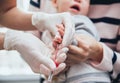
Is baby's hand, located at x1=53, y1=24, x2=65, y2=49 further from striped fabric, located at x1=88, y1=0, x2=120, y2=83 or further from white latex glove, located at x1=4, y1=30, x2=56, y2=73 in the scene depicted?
striped fabric, located at x1=88, y1=0, x2=120, y2=83

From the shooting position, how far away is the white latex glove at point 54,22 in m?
0.78

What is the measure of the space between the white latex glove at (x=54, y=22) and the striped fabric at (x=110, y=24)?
7.0 inches

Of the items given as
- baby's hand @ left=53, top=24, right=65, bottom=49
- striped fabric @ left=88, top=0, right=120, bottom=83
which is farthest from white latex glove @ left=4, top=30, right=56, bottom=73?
striped fabric @ left=88, top=0, right=120, bottom=83

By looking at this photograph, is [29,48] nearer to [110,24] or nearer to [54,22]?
[54,22]

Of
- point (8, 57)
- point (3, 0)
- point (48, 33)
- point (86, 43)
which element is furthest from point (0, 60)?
point (86, 43)

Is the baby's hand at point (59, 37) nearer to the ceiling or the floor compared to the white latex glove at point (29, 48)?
nearer to the ceiling

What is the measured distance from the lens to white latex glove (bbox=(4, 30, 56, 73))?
738mm

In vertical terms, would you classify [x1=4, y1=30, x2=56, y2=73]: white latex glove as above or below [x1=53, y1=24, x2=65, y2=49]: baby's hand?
below

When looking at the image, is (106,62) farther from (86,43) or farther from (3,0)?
(3,0)

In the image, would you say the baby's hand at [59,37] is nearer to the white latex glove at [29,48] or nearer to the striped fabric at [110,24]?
the white latex glove at [29,48]

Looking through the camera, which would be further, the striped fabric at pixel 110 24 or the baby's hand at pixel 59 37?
the striped fabric at pixel 110 24

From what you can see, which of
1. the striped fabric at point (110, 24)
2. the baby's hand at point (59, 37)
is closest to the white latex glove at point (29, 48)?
the baby's hand at point (59, 37)

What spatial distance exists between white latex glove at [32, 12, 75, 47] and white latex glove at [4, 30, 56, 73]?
0.26 feet

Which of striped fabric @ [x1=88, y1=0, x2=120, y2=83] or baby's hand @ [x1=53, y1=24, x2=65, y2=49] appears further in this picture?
striped fabric @ [x1=88, y1=0, x2=120, y2=83]
